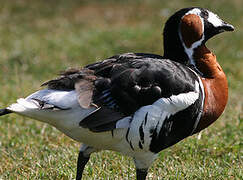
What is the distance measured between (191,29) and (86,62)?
17.6 ft

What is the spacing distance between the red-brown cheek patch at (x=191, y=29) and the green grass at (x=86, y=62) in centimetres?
116

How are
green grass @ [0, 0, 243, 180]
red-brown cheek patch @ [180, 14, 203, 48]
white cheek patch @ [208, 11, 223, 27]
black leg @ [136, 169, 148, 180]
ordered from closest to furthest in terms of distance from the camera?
black leg @ [136, 169, 148, 180], red-brown cheek patch @ [180, 14, 203, 48], white cheek patch @ [208, 11, 223, 27], green grass @ [0, 0, 243, 180]

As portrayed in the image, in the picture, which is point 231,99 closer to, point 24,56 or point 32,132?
point 32,132

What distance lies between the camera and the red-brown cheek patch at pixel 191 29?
420cm

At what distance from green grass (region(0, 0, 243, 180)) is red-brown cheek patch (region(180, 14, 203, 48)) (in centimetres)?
116

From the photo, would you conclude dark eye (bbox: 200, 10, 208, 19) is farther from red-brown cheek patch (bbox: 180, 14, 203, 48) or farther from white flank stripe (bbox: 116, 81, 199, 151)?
white flank stripe (bbox: 116, 81, 199, 151)

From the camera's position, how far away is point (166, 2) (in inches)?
497

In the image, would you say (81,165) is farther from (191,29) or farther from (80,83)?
(191,29)

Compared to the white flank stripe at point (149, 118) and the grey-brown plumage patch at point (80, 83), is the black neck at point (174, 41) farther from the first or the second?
the grey-brown plumage patch at point (80, 83)

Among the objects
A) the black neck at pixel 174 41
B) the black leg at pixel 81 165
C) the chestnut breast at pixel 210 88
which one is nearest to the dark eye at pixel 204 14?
the black neck at pixel 174 41

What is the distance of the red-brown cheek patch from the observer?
4.20 meters

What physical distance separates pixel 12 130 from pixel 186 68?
106 inches

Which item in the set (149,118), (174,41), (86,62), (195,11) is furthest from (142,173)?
(86,62)

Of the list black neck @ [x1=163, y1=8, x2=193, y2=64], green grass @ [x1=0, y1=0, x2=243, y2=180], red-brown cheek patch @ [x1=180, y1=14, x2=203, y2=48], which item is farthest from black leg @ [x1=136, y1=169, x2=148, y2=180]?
red-brown cheek patch @ [x1=180, y1=14, x2=203, y2=48]
